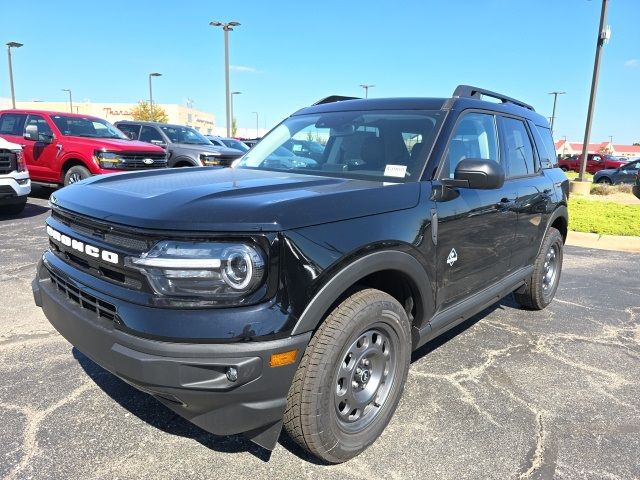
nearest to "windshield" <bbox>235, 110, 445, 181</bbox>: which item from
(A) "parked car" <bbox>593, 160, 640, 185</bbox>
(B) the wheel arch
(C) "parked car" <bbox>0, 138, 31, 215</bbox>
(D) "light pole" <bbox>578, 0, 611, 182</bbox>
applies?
(C) "parked car" <bbox>0, 138, 31, 215</bbox>

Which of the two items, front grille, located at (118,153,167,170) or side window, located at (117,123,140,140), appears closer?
front grille, located at (118,153,167,170)

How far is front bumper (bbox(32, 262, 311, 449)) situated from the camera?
1.88 meters

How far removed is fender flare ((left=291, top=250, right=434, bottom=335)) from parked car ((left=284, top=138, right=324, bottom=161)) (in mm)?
1192

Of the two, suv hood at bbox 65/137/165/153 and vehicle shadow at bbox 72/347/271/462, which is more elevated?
suv hood at bbox 65/137/165/153

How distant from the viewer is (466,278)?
319 cm

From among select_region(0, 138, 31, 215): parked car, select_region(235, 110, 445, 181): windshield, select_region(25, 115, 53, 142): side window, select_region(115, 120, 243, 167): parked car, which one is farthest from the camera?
select_region(115, 120, 243, 167): parked car

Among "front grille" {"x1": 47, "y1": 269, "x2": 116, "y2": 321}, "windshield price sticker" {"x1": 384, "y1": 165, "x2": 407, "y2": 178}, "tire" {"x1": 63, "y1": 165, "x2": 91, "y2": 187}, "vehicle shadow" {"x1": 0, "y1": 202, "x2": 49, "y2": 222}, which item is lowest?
"vehicle shadow" {"x1": 0, "y1": 202, "x2": 49, "y2": 222}

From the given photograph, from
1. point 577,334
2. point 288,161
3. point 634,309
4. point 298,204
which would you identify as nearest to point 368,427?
point 298,204

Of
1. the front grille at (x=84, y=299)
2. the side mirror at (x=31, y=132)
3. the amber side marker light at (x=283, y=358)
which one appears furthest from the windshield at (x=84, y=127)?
the amber side marker light at (x=283, y=358)

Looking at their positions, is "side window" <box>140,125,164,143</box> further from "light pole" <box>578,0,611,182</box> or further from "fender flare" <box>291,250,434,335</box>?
"light pole" <box>578,0,611,182</box>

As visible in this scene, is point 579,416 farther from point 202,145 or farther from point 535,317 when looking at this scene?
point 202,145

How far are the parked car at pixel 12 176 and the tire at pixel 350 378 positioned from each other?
292 inches

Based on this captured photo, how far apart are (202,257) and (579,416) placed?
8.14 ft

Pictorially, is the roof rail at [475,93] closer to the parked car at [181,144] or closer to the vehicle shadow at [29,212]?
the vehicle shadow at [29,212]
